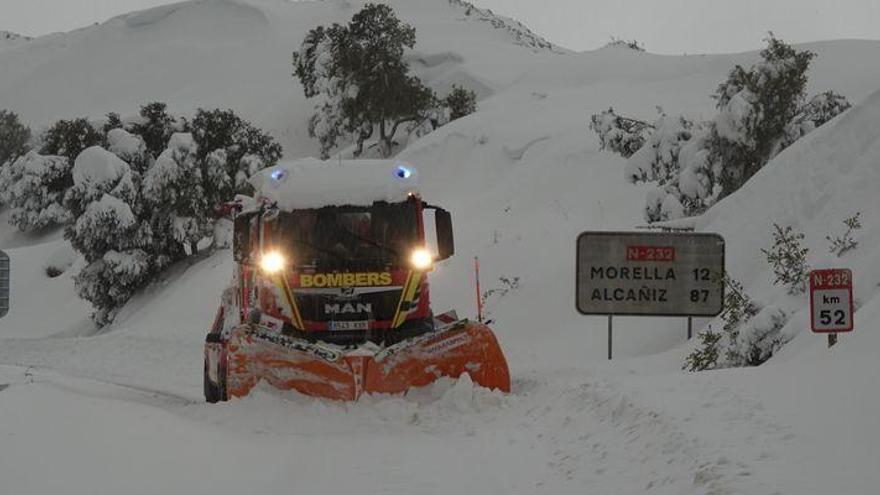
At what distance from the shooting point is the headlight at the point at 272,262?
37.7 feet

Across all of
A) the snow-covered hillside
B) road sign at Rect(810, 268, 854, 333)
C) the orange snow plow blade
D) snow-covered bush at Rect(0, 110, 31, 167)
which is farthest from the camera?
the snow-covered hillside

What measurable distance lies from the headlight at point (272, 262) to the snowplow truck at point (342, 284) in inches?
0.4

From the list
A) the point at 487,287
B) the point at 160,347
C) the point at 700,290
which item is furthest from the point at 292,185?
the point at 160,347

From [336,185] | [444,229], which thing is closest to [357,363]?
[444,229]

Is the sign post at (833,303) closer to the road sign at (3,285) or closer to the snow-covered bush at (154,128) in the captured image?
the road sign at (3,285)

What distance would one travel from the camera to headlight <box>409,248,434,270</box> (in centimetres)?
1177

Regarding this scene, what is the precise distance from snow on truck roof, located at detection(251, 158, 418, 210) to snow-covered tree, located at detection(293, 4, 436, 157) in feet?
127

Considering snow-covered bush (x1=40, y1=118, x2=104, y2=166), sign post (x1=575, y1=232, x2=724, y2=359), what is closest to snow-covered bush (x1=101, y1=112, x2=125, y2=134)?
snow-covered bush (x1=40, y1=118, x2=104, y2=166)

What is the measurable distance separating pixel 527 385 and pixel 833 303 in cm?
375

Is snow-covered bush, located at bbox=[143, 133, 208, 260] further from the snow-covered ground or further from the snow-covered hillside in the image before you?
the snow-covered hillside

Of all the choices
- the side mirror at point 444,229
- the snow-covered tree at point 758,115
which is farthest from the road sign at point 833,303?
the snow-covered tree at point 758,115

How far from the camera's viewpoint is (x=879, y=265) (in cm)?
1260

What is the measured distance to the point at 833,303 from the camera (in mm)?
9578

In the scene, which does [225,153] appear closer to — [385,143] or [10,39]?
[385,143]
